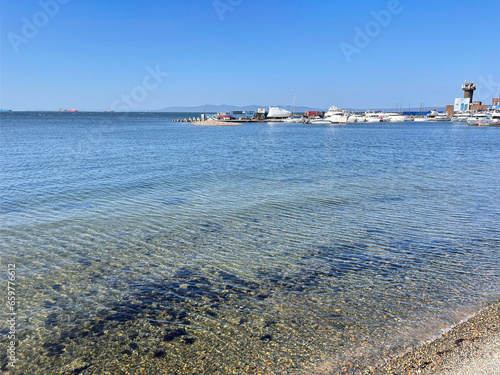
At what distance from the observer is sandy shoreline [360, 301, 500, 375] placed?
5746mm

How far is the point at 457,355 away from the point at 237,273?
18.5 ft

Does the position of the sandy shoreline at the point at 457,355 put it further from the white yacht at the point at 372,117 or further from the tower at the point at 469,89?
the tower at the point at 469,89

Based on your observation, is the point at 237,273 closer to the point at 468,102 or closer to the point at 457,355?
the point at 457,355

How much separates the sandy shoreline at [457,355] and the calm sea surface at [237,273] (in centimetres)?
30

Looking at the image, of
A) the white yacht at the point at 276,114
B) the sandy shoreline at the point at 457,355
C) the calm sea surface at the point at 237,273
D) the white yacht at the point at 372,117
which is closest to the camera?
the sandy shoreline at the point at 457,355

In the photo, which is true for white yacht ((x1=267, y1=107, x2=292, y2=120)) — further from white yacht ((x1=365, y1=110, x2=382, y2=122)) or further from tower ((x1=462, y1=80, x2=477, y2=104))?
tower ((x1=462, y1=80, x2=477, y2=104))

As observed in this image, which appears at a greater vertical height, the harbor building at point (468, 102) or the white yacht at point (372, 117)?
the harbor building at point (468, 102)

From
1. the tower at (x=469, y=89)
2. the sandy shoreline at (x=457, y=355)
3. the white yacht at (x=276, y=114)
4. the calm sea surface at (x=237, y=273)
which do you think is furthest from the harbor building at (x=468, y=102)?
the sandy shoreline at (x=457, y=355)

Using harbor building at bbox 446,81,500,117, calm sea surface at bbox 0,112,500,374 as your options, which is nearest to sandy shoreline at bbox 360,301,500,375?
calm sea surface at bbox 0,112,500,374

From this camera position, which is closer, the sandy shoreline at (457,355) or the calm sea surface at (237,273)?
the sandy shoreline at (457,355)

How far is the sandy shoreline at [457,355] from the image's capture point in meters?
5.75

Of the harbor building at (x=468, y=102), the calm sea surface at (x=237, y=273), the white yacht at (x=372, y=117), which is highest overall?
the harbor building at (x=468, y=102)

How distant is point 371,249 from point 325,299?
3.95 meters

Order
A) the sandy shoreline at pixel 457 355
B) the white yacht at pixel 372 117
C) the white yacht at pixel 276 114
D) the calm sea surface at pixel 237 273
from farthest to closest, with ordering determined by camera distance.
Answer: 1. the white yacht at pixel 276 114
2. the white yacht at pixel 372 117
3. the calm sea surface at pixel 237 273
4. the sandy shoreline at pixel 457 355
